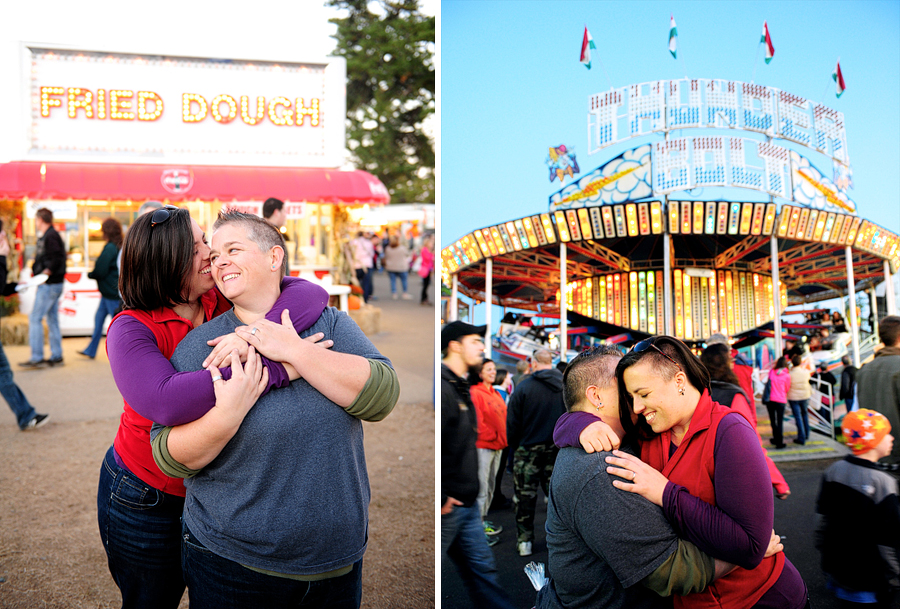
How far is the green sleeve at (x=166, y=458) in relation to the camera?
1.62 meters

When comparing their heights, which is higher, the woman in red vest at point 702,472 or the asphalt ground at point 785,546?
the woman in red vest at point 702,472

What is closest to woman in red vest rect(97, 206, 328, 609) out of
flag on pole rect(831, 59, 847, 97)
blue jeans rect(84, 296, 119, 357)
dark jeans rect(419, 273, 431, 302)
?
flag on pole rect(831, 59, 847, 97)

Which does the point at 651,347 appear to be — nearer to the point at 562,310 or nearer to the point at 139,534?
the point at 562,310

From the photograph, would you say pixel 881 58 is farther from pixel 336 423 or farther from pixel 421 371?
pixel 421 371

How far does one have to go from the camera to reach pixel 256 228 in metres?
1.76

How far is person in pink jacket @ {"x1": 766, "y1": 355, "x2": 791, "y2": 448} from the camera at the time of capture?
2.29 meters

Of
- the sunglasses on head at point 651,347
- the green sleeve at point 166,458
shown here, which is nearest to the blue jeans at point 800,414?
the sunglasses on head at point 651,347

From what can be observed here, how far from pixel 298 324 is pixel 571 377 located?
84 centimetres

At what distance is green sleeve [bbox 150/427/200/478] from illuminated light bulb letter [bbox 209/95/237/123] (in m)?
10.1

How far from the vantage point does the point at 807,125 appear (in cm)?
235

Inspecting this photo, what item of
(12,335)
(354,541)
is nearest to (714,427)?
(354,541)

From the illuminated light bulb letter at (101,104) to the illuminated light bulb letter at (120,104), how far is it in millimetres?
90

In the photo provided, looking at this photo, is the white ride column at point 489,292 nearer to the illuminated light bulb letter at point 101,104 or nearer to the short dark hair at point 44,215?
the short dark hair at point 44,215

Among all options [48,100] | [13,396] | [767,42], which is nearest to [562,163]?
[767,42]
